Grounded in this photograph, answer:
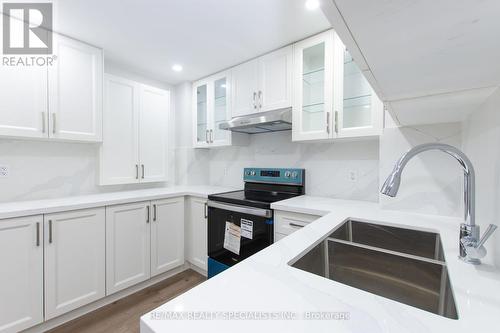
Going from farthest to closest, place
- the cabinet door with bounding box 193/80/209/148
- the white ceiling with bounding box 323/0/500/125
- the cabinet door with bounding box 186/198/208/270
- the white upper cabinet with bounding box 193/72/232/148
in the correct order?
the cabinet door with bounding box 193/80/209/148, the white upper cabinet with bounding box 193/72/232/148, the cabinet door with bounding box 186/198/208/270, the white ceiling with bounding box 323/0/500/125

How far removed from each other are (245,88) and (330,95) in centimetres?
92

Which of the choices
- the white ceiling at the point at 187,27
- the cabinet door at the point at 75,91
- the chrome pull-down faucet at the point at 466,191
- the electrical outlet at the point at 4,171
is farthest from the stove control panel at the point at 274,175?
the electrical outlet at the point at 4,171

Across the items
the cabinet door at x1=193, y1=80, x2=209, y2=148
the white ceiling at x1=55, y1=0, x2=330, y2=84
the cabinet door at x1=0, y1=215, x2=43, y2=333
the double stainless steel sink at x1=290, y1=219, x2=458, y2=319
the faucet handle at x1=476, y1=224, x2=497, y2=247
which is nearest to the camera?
the faucet handle at x1=476, y1=224, x2=497, y2=247

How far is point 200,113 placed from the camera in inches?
114

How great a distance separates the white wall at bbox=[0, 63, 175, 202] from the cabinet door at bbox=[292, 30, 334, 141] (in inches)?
80.3

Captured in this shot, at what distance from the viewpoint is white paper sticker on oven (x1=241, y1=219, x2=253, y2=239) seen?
6.04 ft

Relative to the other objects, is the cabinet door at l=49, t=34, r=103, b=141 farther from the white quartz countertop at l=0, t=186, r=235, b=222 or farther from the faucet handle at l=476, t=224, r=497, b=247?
the faucet handle at l=476, t=224, r=497, b=247

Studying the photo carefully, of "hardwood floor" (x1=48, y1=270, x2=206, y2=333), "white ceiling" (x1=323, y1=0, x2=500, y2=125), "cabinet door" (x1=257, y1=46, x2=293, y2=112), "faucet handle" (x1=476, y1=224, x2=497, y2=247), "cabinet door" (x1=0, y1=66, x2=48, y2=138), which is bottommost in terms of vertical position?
"hardwood floor" (x1=48, y1=270, x2=206, y2=333)

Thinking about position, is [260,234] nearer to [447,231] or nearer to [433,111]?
[447,231]

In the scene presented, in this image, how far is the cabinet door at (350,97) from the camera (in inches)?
65.0

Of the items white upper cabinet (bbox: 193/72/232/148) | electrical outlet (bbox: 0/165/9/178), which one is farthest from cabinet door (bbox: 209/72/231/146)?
electrical outlet (bbox: 0/165/9/178)

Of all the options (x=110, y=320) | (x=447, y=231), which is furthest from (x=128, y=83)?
(x=447, y=231)

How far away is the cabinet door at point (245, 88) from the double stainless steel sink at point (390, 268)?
5.05 feet

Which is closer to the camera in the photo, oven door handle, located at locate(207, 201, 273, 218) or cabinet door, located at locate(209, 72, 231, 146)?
oven door handle, located at locate(207, 201, 273, 218)
